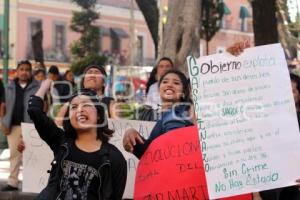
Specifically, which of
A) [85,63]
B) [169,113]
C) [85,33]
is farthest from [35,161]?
[85,33]

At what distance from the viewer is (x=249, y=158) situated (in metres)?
Result: 4.05

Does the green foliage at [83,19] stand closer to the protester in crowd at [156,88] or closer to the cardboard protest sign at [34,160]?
the protester in crowd at [156,88]

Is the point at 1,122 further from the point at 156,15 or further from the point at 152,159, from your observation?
the point at 156,15

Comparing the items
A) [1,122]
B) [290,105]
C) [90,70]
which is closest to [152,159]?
[290,105]

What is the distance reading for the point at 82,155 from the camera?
3779 mm

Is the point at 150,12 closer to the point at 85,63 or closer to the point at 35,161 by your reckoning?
the point at 35,161

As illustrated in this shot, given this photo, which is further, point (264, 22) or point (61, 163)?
point (264, 22)

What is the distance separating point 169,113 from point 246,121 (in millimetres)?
558

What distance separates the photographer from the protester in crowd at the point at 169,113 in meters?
4.27

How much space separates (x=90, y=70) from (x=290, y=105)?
96.4 inches

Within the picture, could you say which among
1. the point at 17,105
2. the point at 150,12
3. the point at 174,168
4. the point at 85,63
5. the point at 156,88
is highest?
the point at 85,63

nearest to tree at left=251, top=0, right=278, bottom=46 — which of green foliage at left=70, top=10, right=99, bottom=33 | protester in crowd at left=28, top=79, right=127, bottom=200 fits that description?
protester in crowd at left=28, top=79, right=127, bottom=200

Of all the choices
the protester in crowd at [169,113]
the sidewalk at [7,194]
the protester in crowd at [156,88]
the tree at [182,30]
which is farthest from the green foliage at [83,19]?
the protester in crowd at [169,113]

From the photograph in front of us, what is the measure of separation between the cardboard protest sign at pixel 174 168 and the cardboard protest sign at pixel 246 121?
0.97ft
